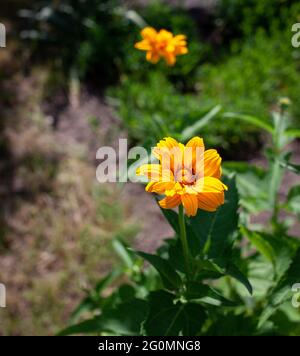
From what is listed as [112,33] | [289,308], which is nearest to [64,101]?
[112,33]

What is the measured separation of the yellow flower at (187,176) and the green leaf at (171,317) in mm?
270

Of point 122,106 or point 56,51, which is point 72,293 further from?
point 56,51

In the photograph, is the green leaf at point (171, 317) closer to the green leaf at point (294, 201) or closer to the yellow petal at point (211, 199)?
the yellow petal at point (211, 199)

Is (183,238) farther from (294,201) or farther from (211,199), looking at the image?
(294,201)

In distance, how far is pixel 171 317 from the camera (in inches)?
40.4

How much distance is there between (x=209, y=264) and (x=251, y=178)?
629 mm

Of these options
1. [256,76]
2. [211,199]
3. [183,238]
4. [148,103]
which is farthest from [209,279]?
[256,76]

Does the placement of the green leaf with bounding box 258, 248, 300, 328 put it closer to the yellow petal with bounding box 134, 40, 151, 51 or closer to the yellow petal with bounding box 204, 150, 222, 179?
the yellow petal with bounding box 204, 150, 222, 179

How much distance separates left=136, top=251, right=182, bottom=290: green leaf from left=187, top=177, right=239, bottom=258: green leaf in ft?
0.26

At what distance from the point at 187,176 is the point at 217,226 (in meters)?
0.27

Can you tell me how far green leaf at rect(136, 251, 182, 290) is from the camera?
1.00 metres

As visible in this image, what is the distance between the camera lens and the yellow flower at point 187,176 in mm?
840

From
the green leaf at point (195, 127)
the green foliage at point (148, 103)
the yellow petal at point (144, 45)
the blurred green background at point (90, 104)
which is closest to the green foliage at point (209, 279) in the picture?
the green leaf at point (195, 127)

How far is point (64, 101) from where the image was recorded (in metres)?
3.08
